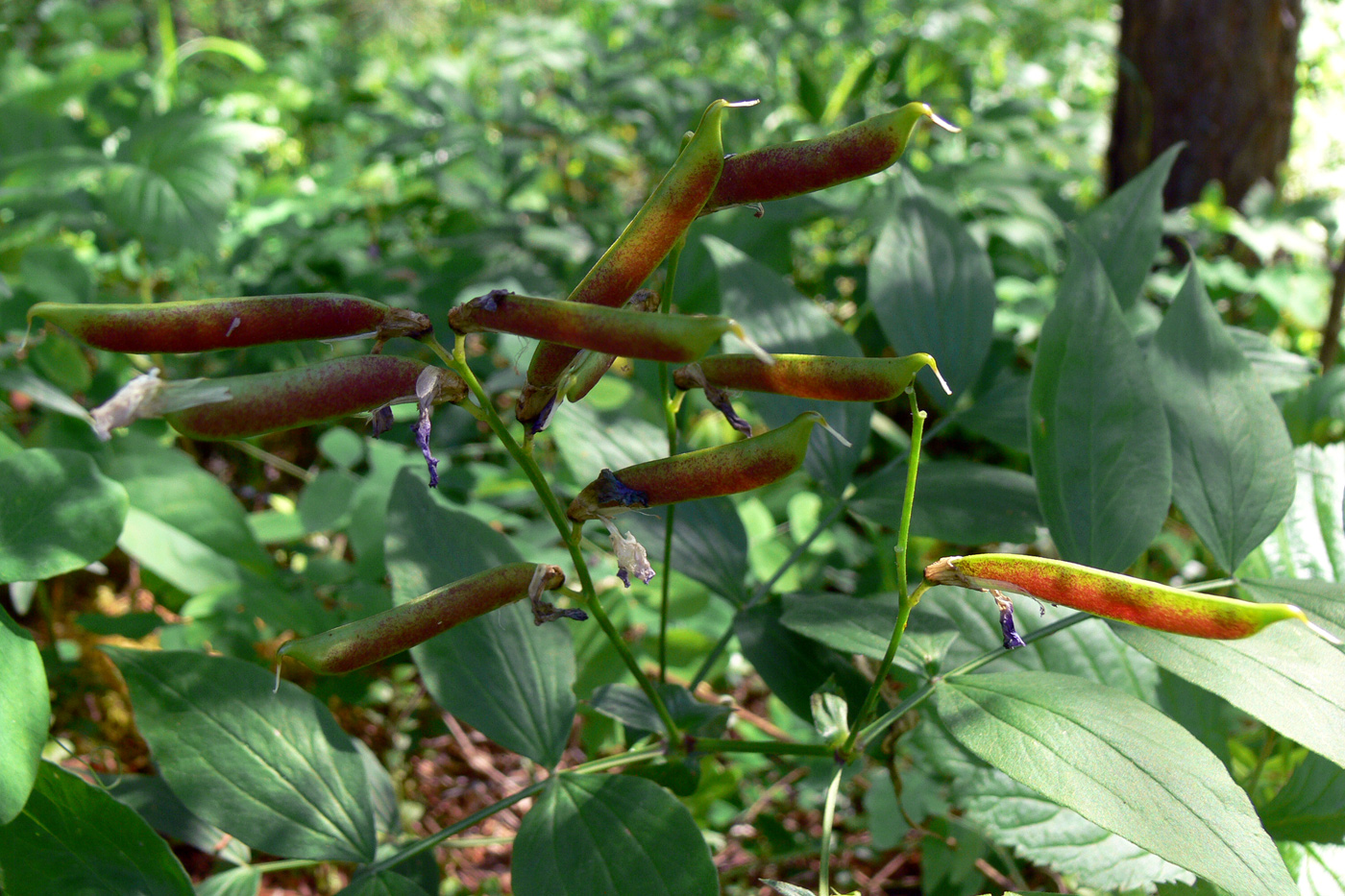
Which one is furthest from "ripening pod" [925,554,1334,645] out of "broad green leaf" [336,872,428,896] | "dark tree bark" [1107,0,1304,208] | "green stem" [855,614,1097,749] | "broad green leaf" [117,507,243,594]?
"dark tree bark" [1107,0,1304,208]

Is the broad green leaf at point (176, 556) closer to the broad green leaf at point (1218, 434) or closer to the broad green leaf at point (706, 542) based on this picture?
the broad green leaf at point (706, 542)

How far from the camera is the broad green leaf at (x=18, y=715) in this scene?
575 mm

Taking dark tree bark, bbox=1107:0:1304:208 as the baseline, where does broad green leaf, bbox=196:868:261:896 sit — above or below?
below

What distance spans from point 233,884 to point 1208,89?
8.77 feet

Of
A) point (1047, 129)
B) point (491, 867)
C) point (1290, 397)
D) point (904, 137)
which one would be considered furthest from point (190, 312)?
point (1047, 129)

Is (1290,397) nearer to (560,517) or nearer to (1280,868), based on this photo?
(1280,868)

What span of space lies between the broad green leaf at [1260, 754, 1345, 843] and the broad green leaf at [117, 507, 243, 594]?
1.06 m

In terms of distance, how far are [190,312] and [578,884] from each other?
45 cm

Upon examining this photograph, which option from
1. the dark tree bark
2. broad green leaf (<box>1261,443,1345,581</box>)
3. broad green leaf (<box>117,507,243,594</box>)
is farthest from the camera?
the dark tree bark

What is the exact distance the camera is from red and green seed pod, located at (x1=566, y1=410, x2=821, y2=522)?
497 millimetres

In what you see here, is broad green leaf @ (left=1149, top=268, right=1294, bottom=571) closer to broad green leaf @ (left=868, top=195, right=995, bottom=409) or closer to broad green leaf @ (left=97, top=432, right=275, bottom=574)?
broad green leaf @ (left=868, top=195, right=995, bottom=409)

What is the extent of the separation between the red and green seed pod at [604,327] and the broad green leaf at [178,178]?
118 cm

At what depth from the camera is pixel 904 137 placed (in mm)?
520

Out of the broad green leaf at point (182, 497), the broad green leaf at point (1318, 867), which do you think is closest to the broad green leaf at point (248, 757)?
the broad green leaf at point (182, 497)
